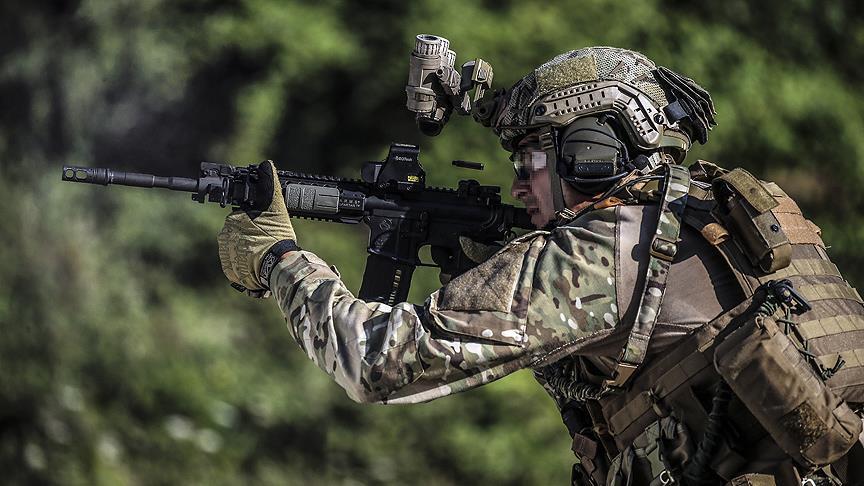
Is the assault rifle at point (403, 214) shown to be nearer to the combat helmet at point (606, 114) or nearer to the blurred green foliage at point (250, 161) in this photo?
the combat helmet at point (606, 114)

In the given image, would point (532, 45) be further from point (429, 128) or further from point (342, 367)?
point (342, 367)

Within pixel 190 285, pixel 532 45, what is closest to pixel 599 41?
pixel 532 45

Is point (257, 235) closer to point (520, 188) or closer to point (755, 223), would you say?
point (520, 188)

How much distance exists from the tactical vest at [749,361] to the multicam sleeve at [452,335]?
0.85ft

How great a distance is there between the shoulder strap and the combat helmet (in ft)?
0.95

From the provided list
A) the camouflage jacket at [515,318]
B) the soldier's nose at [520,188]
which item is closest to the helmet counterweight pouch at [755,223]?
the camouflage jacket at [515,318]

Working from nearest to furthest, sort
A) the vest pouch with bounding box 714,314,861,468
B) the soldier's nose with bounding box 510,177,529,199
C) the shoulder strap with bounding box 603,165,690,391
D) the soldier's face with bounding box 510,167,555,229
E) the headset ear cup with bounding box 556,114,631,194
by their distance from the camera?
the vest pouch with bounding box 714,314,861,468, the shoulder strap with bounding box 603,165,690,391, the headset ear cup with bounding box 556,114,631,194, the soldier's face with bounding box 510,167,555,229, the soldier's nose with bounding box 510,177,529,199

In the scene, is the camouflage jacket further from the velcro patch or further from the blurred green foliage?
the blurred green foliage

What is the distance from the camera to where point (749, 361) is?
2684 mm

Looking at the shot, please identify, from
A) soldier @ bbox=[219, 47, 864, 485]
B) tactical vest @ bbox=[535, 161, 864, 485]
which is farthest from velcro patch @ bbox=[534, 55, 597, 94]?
tactical vest @ bbox=[535, 161, 864, 485]

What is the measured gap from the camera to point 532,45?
6414 mm

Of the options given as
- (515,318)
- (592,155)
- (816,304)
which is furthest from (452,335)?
(816,304)

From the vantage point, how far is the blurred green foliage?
6.29m

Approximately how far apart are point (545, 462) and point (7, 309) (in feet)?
11.1
